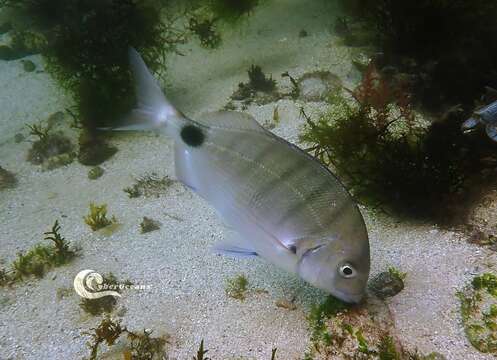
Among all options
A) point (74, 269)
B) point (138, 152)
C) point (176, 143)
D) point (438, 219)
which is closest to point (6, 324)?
point (74, 269)

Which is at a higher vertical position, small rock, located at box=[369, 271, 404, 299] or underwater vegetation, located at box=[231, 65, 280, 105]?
small rock, located at box=[369, 271, 404, 299]

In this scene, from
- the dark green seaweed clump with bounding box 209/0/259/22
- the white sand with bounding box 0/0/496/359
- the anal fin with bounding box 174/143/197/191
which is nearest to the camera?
the anal fin with bounding box 174/143/197/191

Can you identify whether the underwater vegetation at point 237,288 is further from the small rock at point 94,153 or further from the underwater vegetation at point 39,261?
the small rock at point 94,153

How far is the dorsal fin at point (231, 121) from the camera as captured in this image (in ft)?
8.20

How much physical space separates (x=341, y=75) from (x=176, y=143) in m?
5.83

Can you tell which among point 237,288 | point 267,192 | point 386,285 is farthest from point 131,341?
point 386,285

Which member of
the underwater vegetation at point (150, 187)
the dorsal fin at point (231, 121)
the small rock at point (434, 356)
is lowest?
the underwater vegetation at point (150, 187)

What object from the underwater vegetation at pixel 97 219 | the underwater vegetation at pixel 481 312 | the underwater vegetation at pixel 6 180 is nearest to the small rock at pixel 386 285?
the underwater vegetation at pixel 481 312

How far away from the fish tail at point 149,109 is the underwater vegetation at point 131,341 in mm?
1996

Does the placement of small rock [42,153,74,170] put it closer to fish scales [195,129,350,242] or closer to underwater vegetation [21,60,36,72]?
underwater vegetation [21,60,36,72]

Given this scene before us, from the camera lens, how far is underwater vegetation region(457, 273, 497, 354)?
8.73 feet

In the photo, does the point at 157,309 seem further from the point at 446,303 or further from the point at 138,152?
the point at 138,152

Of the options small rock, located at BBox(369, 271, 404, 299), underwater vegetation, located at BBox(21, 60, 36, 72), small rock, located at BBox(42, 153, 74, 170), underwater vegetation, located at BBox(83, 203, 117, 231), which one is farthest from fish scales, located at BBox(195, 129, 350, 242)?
underwater vegetation, located at BBox(21, 60, 36, 72)

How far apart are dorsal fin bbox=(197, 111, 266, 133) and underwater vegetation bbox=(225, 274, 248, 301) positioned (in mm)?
1850
